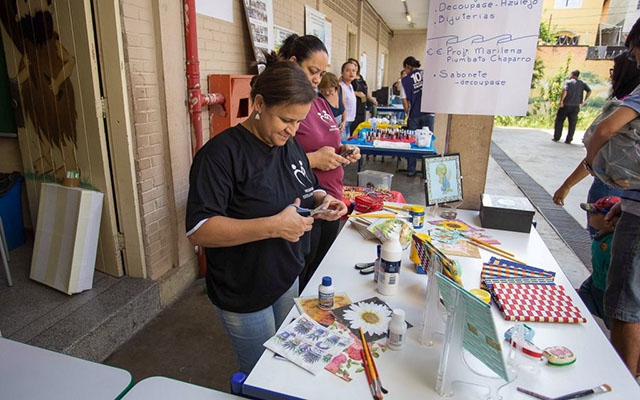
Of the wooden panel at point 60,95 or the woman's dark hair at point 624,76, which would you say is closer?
the woman's dark hair at point 624,76

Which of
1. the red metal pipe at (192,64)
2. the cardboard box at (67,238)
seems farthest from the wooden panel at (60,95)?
the red metal pipe at (192,64)

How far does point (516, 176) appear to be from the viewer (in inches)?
264

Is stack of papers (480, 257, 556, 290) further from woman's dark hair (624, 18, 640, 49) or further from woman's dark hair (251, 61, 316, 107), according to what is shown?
woman's dark hair (624, 18, 640, 49)

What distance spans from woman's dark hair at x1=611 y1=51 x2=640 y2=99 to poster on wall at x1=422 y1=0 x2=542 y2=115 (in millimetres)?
606

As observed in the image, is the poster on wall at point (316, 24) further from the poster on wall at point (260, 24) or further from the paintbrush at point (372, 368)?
the paintbrush at point (372, 368)

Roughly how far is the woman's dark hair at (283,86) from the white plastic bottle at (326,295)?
0.59 metres

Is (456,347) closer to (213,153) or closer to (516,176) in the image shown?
(213,153)

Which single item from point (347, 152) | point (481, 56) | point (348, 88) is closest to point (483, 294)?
point (347, 152)

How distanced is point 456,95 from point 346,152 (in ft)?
2.29

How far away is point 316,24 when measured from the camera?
588cm

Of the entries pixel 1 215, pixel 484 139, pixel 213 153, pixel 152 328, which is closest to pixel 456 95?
pixel 484 139

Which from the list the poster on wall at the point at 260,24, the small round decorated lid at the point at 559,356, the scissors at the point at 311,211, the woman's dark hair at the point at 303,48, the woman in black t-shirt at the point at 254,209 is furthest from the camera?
the poster on wall at the point at 260,24

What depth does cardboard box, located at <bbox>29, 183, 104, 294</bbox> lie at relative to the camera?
92.3 inches

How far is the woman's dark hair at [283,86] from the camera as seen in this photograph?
1.20 m
